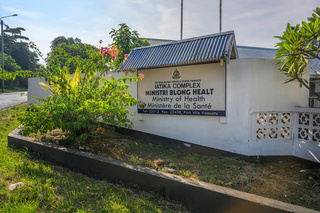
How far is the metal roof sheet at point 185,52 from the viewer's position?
15.8 ft

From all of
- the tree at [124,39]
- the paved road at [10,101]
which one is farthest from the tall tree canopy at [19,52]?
the tree at [124,39]

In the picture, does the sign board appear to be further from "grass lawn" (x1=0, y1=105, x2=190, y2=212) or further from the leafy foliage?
"grass lawn" (x1=0, y1=105, x2=190, y2=212)

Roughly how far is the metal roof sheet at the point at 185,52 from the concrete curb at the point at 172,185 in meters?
2.66

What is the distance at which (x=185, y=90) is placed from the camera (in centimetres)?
566

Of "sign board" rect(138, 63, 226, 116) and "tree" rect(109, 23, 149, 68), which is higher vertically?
"tree" rect(109, 23, 149, 68)

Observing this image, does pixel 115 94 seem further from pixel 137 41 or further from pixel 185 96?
pixel 137 41

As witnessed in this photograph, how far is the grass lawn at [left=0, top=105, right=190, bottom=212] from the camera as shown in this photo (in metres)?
2.94

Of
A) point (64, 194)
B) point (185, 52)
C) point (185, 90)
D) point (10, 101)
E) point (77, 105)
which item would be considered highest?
point (185, 52)

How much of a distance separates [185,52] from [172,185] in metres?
3.21

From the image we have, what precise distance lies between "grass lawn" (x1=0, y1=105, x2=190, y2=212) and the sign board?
2.66 meters

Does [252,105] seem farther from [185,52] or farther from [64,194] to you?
[64,194]

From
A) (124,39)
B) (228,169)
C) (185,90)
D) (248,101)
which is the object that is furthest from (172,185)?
(124,39)

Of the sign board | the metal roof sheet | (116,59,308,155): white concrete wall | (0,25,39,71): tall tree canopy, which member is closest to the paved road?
the metal roof sheet

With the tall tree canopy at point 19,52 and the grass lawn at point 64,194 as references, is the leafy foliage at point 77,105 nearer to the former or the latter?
the grass lawn at point 64,194
